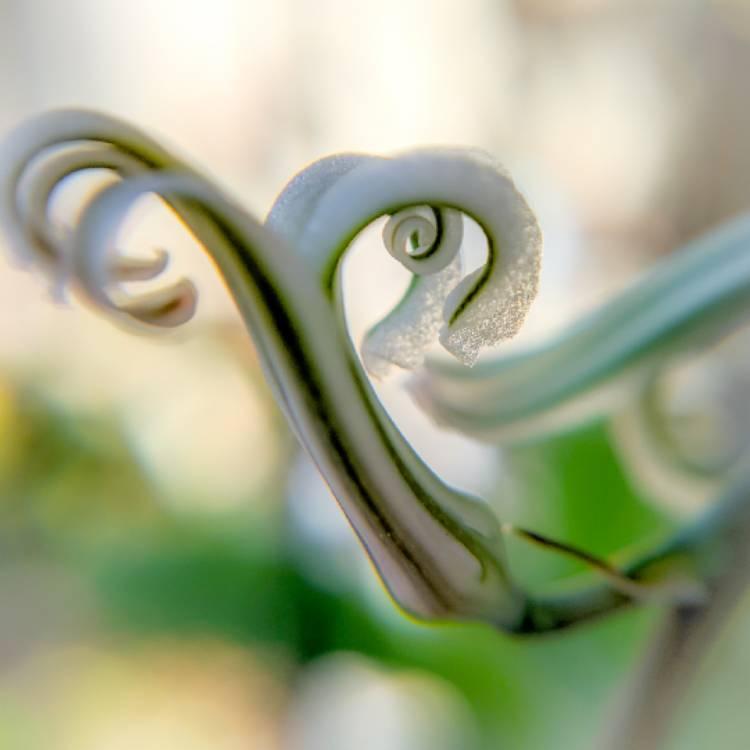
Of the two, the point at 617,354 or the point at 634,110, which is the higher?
the point at 634,110

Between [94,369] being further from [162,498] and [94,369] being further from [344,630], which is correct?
[344,630]

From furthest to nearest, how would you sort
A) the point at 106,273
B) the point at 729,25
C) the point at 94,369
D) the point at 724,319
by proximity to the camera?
the point at 729,25 → the point at 94,369 → the point at 724,319 → the point at 106,273

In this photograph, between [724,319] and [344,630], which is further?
[344,630]

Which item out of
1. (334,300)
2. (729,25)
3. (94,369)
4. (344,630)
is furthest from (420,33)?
(334,300)

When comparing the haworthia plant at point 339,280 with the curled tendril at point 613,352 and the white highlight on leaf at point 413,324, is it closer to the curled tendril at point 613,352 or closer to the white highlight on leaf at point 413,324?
the white highlight on leaf at point 413,324

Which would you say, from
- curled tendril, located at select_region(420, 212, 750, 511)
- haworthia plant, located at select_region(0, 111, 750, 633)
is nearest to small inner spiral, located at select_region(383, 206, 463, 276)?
haworthia plant, located at select_region(0, 111, 750, 633)

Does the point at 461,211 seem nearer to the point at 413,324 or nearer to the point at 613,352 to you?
the point at 413,324
